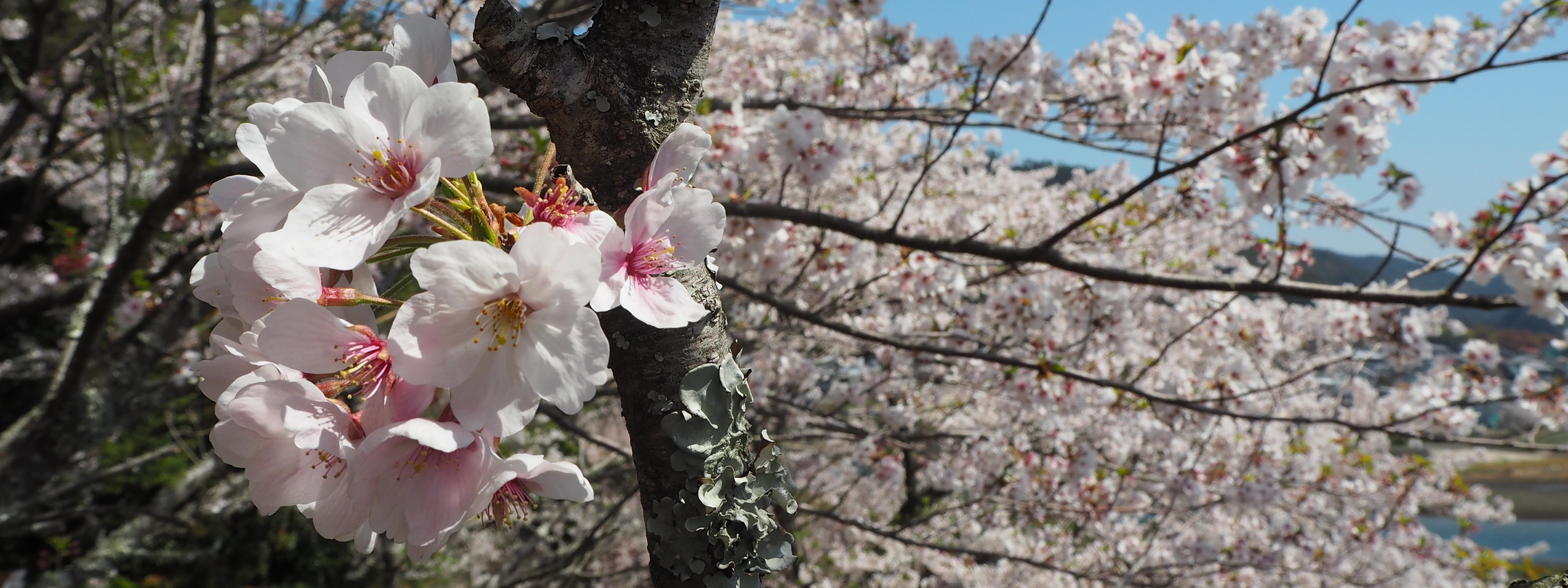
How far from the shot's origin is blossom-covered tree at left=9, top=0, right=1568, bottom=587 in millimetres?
676

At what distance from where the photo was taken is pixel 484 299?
0.63 meters

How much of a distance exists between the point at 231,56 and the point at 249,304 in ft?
25.7

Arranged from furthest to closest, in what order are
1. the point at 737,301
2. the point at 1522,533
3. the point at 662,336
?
the point at 1522,533 < the point at 737,301 < the point at 662,336

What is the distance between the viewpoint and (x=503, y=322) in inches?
25.8

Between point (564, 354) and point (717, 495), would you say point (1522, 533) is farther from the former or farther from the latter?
point (564, 354)

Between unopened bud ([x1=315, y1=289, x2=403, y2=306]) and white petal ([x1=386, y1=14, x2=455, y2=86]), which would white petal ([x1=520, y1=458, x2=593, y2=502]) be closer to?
unopened bud ([x1=315, y1=289, x2=403, y2=306])

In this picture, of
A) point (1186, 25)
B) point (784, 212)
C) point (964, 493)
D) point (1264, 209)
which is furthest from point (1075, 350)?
point (784, 212)

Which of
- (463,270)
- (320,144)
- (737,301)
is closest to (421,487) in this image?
(463,270)

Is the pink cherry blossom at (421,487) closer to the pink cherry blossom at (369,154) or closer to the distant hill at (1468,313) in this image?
the pink cherry blossom at (369,154)

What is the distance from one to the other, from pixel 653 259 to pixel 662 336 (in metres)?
0.13

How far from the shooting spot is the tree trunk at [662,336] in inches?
30.9

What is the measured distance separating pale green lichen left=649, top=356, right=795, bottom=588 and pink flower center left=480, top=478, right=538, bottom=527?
0.15 metres

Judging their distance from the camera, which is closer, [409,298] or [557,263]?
[557,263]

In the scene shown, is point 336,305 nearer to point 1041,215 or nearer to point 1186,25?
point 1186,25
